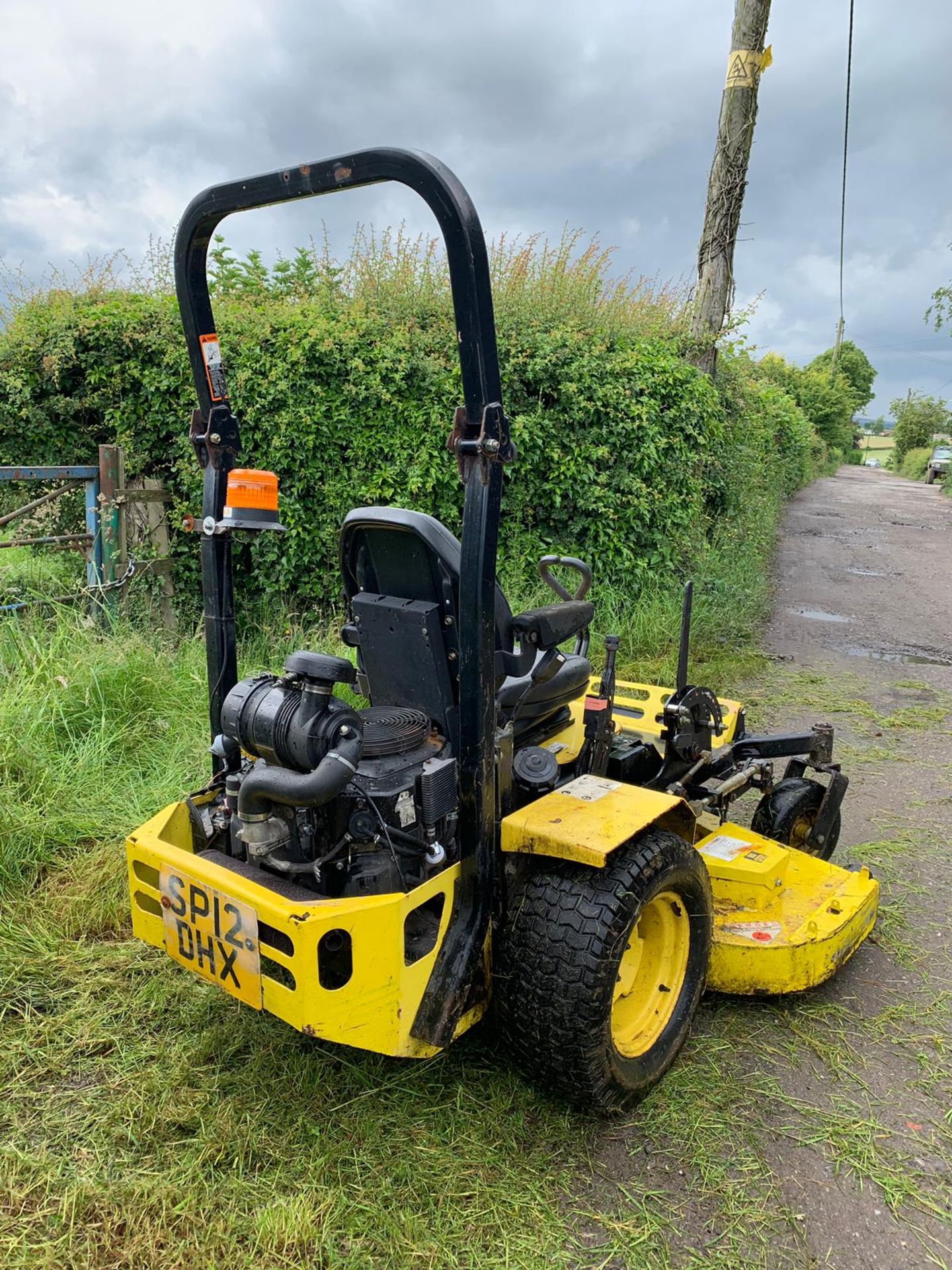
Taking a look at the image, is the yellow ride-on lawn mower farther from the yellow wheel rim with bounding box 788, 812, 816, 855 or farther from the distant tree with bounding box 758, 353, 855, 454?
the distant tree with bounding box 758, 353, 855, 454

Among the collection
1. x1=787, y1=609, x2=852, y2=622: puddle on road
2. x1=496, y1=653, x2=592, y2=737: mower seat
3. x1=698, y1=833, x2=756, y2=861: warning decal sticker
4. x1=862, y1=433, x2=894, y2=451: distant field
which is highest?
x1=862, y1=433, x2=894, y2=451: distant field

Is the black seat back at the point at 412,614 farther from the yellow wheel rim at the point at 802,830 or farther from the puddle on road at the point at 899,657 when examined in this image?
the puddle on road at the point at 899,657

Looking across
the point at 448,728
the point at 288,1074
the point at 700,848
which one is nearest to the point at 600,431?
the point at 700,848

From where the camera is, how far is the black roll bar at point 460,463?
2.00 metres

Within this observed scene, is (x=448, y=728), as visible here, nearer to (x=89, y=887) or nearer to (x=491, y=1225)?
(x=491, y=1225)

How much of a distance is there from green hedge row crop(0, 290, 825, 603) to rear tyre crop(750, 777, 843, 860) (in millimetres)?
3602

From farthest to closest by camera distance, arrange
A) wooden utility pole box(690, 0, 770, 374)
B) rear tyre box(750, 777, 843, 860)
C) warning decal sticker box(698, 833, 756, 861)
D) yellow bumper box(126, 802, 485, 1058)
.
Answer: wooden utility pole box(690, 0, 770, 374) → rear tyre box(750, 777, 843, 860) → warning decal sticker box(698, 833, 756, 861) → yellow bumper box(126, 802, 485, 1058)

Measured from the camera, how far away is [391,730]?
250 centimetres

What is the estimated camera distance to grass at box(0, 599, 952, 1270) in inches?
82.2

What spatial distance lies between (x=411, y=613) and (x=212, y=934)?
0.99 meters

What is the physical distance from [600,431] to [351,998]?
19.0ft

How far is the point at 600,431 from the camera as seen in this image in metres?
7.13

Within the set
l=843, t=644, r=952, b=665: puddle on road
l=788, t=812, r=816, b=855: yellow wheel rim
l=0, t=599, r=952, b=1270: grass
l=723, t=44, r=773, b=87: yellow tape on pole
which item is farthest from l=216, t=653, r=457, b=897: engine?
l=723, t=44, r=773, b=87: yellow tape on pole

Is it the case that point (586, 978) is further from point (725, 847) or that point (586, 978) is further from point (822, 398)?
point (822, 398)
